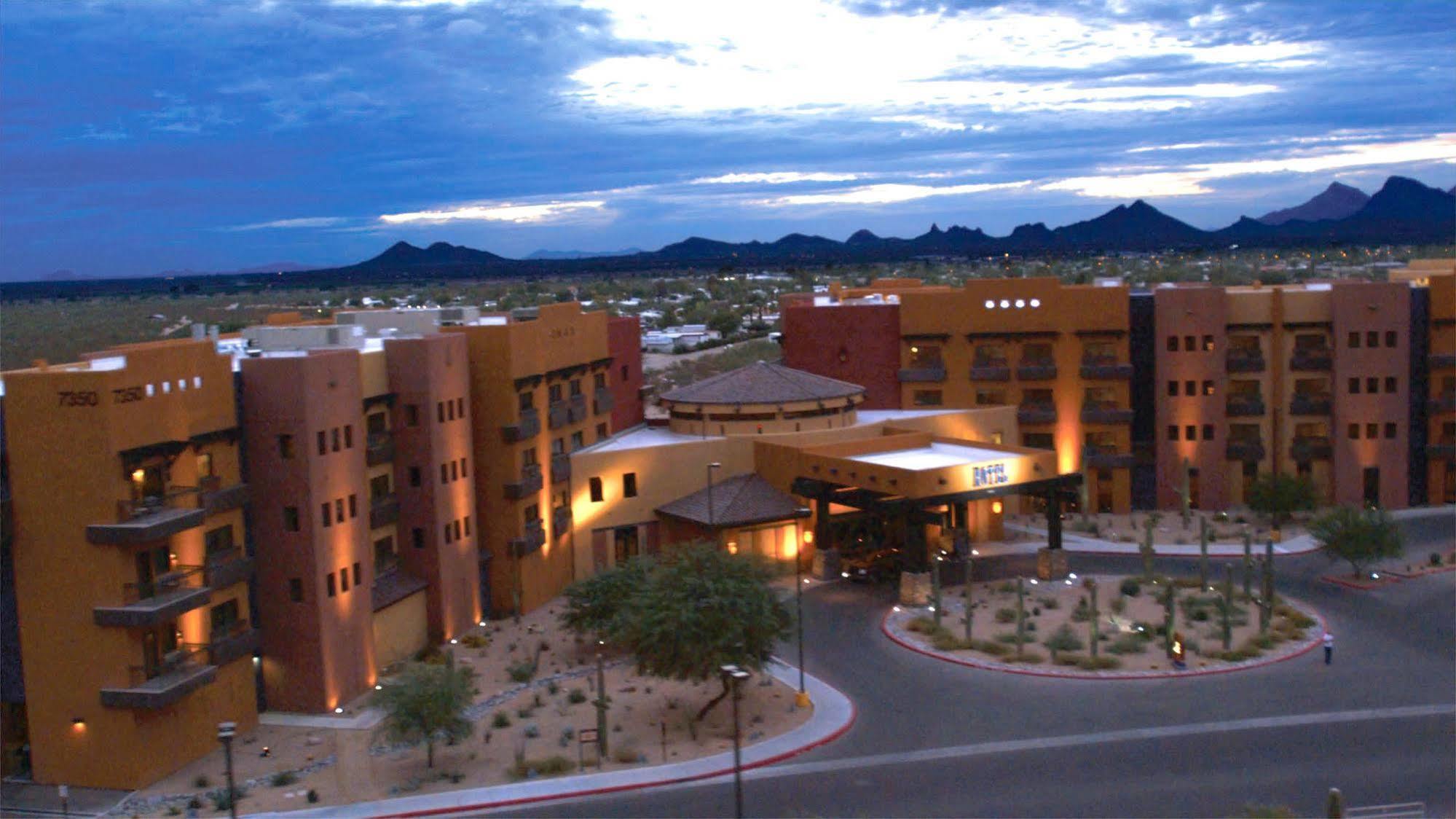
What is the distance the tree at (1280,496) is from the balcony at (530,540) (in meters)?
32.5

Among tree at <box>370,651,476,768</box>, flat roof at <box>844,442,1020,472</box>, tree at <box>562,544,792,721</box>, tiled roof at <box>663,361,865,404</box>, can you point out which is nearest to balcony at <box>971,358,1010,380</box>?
tiled roof at <box>663,361,865,404</box>

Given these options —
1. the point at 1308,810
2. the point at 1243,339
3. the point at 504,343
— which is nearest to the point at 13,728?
the point at 504,343

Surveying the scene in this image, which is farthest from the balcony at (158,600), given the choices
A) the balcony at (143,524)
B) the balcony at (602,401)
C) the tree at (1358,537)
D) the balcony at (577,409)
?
the tree at (1358,537)

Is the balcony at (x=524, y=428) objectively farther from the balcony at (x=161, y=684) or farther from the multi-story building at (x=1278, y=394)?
the multi-story building at (x=1278, y=394)

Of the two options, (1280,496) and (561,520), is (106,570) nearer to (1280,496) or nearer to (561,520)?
(561,520)

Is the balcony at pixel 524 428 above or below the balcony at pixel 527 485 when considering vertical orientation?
above

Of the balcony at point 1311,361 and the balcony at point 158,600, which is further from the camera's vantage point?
the balcony at point 1311,361

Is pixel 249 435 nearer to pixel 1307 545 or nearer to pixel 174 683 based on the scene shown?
pixel 174 683

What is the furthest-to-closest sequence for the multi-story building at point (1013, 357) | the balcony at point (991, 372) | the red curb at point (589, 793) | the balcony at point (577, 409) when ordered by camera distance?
the balcony at point (991, 372), the multi-story building at point (1013, 357), the balcony at point (577, 409), the red curb at point (589, 793)

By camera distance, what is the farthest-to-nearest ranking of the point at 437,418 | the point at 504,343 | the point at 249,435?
the point at 504,343
the point at 437,418
the point at 249,435

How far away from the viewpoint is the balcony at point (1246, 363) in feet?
210

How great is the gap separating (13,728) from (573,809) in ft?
49.4

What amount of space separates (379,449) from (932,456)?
74.4ft

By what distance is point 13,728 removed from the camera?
33.9 m
